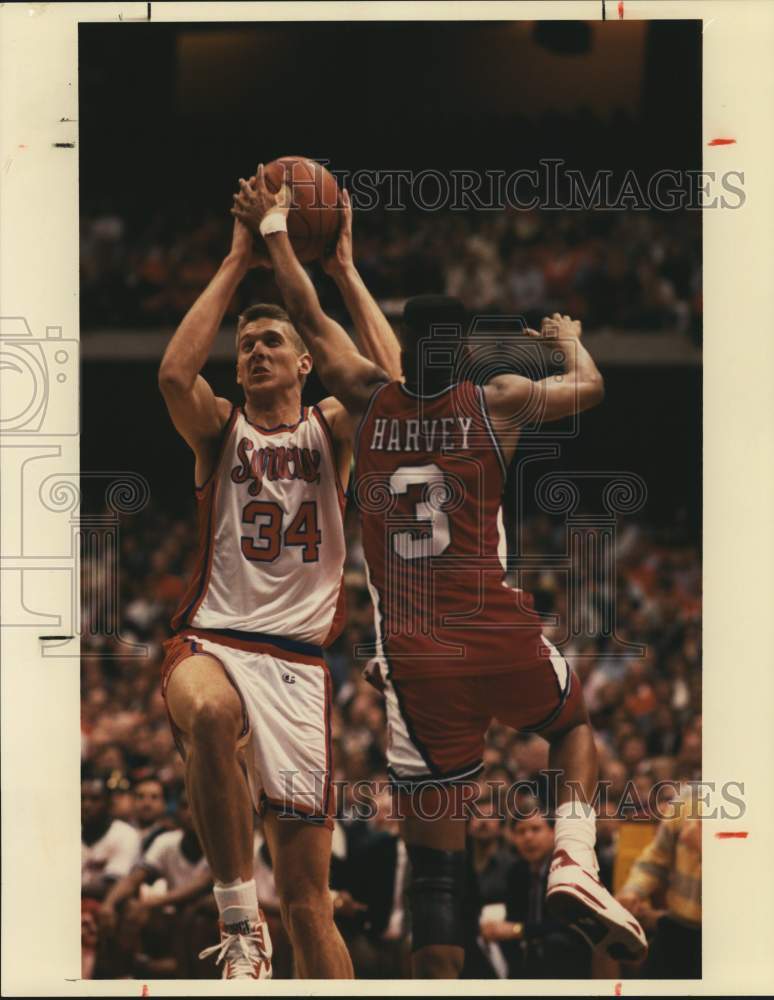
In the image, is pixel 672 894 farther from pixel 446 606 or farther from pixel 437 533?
pixel 437 533

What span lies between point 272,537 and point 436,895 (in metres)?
1.61

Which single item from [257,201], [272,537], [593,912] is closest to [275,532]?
[272,537]

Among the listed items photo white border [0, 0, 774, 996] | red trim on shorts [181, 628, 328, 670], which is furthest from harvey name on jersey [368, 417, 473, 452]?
photo white border [0, 0, 774, 996]

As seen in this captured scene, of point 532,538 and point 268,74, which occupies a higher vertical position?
point 268,74

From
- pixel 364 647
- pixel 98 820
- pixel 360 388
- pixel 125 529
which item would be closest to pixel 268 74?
pixel 360 388

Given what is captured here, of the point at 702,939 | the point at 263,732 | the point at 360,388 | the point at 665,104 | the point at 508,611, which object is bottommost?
the point at 702,939

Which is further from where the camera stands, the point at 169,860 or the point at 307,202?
the point at 169,860

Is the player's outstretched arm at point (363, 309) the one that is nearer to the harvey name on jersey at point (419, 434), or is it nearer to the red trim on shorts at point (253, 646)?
the harvey name on jersey at point (419, 434)

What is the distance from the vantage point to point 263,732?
17.8 ft

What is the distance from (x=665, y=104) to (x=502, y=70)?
71 centimetres

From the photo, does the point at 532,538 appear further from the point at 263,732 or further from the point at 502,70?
the point at 502,70

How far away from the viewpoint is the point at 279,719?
214 inches

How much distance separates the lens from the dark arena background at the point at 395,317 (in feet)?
18.4

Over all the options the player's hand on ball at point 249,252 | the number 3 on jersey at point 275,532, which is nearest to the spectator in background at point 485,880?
the number 3 on jersey at point 275,532
